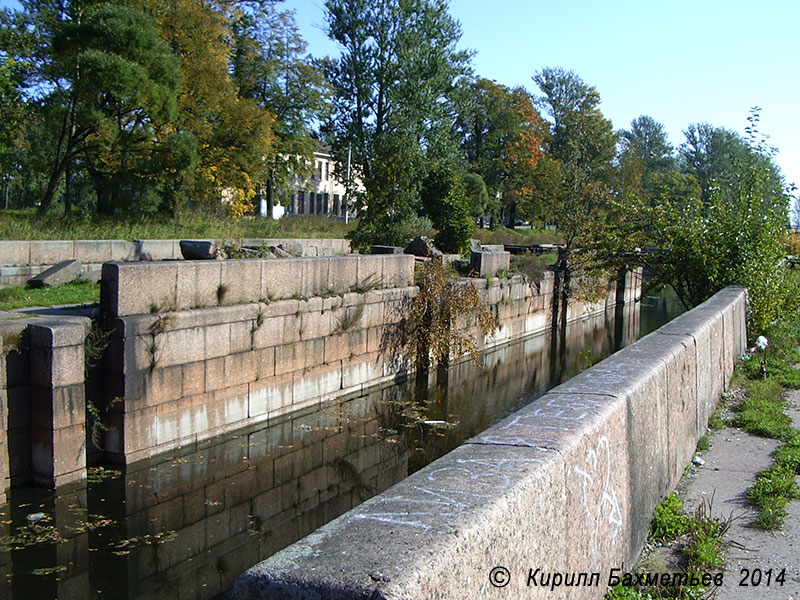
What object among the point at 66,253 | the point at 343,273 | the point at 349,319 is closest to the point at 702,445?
the point at 349,319

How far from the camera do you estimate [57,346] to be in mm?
7445

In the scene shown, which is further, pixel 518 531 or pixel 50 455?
pixel 50 455

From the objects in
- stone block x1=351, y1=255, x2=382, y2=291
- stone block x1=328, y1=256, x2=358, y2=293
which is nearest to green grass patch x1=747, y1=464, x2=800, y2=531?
stone block x1=328, y1=256, x2=358, y2=293

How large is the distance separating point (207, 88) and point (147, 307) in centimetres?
1684

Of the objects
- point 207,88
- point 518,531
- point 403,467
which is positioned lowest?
point 403,467

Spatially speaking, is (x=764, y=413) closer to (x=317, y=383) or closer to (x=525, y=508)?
(x=525, y=508)

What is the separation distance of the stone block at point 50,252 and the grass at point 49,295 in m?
1.88

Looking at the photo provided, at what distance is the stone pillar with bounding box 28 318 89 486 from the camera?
24.3ft

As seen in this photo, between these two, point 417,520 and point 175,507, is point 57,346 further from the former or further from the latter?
point 417,520

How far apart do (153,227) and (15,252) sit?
5.54 metres

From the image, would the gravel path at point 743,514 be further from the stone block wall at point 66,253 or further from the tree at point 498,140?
the tree at point 498,140

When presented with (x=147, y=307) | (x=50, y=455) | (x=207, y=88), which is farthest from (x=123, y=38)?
(x=50, y=455)

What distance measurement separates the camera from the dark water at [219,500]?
20.2 feet

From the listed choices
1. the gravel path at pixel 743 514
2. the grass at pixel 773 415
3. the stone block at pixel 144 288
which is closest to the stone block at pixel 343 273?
the stone block at pixel 144 288
